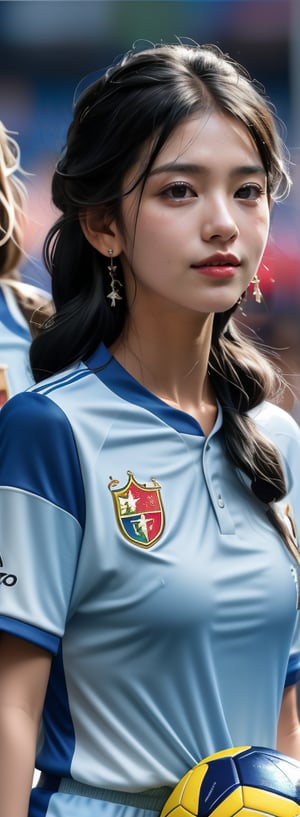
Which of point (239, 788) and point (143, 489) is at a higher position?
point (143, 489)

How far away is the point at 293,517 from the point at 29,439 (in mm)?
617

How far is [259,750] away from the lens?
2.43 metres

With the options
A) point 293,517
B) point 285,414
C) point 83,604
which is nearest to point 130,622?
point 83,604

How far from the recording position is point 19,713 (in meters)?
2.37

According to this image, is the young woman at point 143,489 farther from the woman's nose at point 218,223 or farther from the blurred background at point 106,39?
the blurred background at point 106,39

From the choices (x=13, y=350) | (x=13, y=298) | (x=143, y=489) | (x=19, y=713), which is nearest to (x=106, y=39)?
(x=13, y=298)

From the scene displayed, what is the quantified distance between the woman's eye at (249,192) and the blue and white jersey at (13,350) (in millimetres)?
1571

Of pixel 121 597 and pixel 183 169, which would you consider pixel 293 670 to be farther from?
pixel 183 169

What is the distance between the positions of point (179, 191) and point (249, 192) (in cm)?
14

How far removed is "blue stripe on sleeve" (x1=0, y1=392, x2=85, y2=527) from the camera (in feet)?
7.90

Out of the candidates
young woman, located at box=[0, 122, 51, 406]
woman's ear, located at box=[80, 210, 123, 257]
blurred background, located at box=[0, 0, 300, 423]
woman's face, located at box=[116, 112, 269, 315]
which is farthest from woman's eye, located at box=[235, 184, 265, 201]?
blurred background, located at box=[0, 0, 300, 423]

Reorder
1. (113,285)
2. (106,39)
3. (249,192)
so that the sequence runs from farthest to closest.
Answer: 1. (106,39)
2. (113,285)
3. (249,192)

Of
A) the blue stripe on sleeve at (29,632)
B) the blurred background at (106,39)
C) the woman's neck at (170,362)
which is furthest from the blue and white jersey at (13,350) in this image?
the blurred background at (106,39)

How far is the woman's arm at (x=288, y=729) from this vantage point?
2818 millimetres
